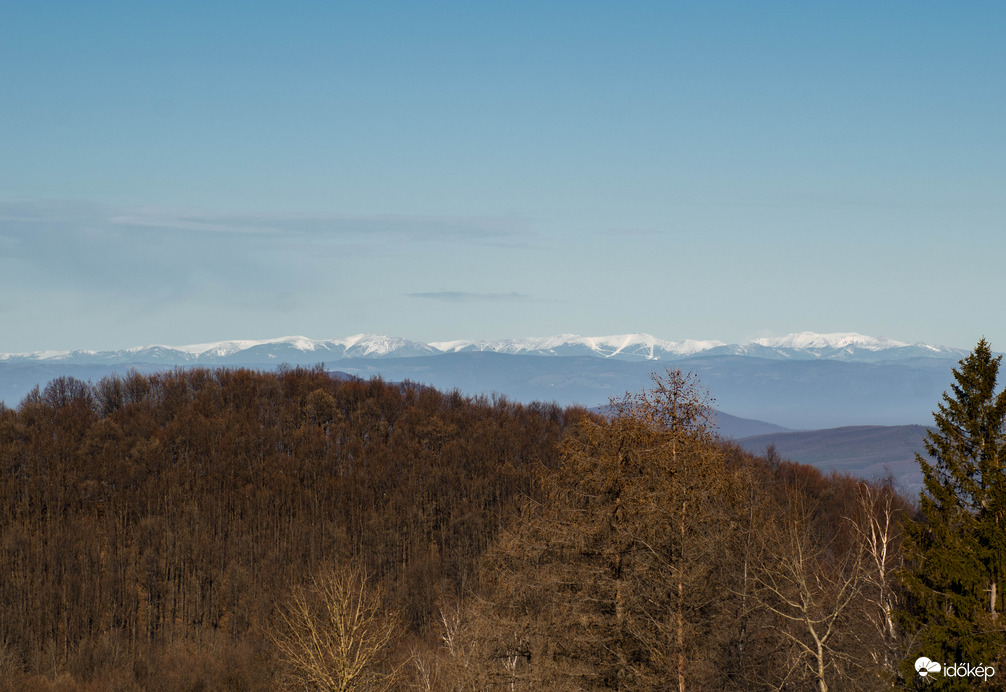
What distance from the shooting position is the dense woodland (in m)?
26.6

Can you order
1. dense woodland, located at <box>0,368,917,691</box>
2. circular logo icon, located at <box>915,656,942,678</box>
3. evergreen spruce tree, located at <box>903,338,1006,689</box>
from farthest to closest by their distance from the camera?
evergreen spruce tree, located at <box>903,338,1006,689</box> < dense woodland, located at <box>0,368,917,691</box> < circular logo icon, located at <box>915,656,942,678</box>

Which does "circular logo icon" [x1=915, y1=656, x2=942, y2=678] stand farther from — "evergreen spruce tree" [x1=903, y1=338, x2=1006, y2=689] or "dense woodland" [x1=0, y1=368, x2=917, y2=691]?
"dense woodland" [x1=0, y1=368, x2=917, y2=691]

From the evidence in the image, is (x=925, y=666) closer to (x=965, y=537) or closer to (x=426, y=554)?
(x=965, y=537)

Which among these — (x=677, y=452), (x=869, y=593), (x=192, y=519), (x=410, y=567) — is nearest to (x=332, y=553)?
(x=410, y=567)

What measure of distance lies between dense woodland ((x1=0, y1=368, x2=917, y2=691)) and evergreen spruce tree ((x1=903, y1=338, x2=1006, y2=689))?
4.54 ft

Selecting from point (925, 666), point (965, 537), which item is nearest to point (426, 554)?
point (965, 537)

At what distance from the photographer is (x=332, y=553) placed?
132 meters

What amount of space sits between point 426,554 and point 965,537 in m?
117

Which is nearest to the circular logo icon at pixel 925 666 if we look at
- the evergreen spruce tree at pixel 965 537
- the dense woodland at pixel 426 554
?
the evergreen spruce tree at pixel 965 537

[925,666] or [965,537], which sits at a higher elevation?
[965,537]

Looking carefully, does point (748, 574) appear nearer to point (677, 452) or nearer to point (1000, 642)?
point (677, 452)

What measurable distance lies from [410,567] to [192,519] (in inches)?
1512

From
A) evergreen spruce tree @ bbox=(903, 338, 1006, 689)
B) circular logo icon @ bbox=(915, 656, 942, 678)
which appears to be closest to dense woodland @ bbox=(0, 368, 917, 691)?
Answer: circular logo icon @ bbox=(915, 656, 942, 678)

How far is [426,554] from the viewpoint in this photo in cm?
14175
